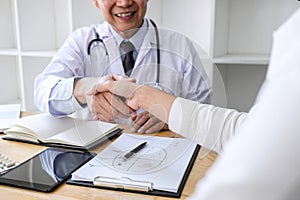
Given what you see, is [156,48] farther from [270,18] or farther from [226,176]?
[270,18]

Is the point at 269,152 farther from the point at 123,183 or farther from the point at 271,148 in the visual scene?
the point at 123,183

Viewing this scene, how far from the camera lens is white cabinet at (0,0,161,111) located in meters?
1.77

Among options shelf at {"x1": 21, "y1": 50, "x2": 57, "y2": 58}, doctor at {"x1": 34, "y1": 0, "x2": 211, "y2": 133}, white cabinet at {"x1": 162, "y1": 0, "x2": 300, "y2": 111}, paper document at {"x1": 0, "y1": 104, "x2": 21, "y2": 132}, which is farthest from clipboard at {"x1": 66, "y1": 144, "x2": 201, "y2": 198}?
shelf at {"x1": 21, "y1": 50, "x2": 57, "y2": 58}

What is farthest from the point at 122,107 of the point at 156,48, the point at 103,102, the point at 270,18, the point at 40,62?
the point at 40,62

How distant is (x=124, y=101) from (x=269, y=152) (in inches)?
26.7

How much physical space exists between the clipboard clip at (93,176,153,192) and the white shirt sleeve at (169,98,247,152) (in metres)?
0.18

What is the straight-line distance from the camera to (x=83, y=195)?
2.02 feet

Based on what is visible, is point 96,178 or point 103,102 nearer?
point 96,178

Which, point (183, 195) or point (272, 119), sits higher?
point (272, 119)

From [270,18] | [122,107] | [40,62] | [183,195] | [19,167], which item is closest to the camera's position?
[183,195]

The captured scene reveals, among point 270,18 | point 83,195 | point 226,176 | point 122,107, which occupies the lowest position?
point 83,195

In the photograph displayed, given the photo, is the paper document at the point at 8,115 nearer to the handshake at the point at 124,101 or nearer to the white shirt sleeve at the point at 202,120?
the handshake at the point at 124,101

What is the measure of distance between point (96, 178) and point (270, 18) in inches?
51.0

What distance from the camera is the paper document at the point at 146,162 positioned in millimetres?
669
